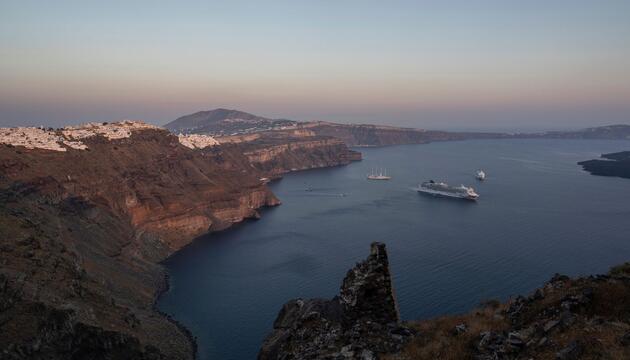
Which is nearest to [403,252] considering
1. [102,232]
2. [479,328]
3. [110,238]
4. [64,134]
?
[110,238]

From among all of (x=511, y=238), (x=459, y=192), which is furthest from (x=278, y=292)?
(x=459, y=192)

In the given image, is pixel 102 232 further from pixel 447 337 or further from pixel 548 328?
pixel 548 328

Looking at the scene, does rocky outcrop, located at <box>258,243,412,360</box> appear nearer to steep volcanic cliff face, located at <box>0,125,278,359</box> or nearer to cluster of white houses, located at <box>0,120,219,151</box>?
steep volcanic cliff face, located at <box>0,125,278,359</box>

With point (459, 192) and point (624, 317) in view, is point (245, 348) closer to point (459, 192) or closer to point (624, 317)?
point (624, 317)

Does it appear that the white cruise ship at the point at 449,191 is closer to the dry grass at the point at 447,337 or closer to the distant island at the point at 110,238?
the distant island at the point at 110,238

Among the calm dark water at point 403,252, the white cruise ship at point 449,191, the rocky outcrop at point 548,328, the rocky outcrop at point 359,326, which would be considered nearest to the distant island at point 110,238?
the rocky outcrop at point 359,326

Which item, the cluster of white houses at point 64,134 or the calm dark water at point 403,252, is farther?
the cluster of white houses at point 64,134
